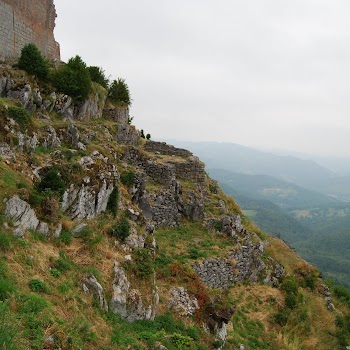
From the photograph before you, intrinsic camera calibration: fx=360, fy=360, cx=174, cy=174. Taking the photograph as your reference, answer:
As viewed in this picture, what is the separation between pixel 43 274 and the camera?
9969mm

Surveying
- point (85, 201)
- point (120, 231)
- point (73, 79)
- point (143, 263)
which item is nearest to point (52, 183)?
point (85, 201)

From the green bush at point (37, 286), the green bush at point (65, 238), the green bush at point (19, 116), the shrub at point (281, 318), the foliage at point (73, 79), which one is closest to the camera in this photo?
the green bush at point (37, 286)

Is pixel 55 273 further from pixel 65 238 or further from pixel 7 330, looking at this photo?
pixel 7 330

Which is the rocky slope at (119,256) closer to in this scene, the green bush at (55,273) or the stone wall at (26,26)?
the green bush at (55,273)

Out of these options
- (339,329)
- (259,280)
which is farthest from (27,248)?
(339,329)

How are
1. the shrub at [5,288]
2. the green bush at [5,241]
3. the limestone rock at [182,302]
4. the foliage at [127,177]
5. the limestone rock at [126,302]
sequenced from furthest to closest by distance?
the foliage at [127,177]
the limestone rock at [182,302]
the limestone rock at [126,302]
the green bush at [5,241]
the shrub at [5,288]

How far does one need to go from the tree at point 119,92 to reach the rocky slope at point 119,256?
4318 mm

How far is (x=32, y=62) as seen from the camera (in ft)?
64.4

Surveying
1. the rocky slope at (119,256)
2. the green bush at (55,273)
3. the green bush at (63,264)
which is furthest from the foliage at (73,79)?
the green bush at (55,273)

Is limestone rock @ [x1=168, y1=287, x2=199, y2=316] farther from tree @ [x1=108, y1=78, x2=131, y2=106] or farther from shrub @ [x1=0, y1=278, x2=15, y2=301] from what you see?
tree @ [x1=108, y1=78, x2=131, y2=106]

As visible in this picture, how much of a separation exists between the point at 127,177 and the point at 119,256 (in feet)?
20.8

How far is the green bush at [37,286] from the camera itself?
30.1 feet

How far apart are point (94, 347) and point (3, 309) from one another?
245 cm

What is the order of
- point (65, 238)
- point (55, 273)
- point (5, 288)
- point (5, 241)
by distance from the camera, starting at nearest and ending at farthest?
point (5, 288)
point (5, 241)
point (55, 273)
point (65, 238)
